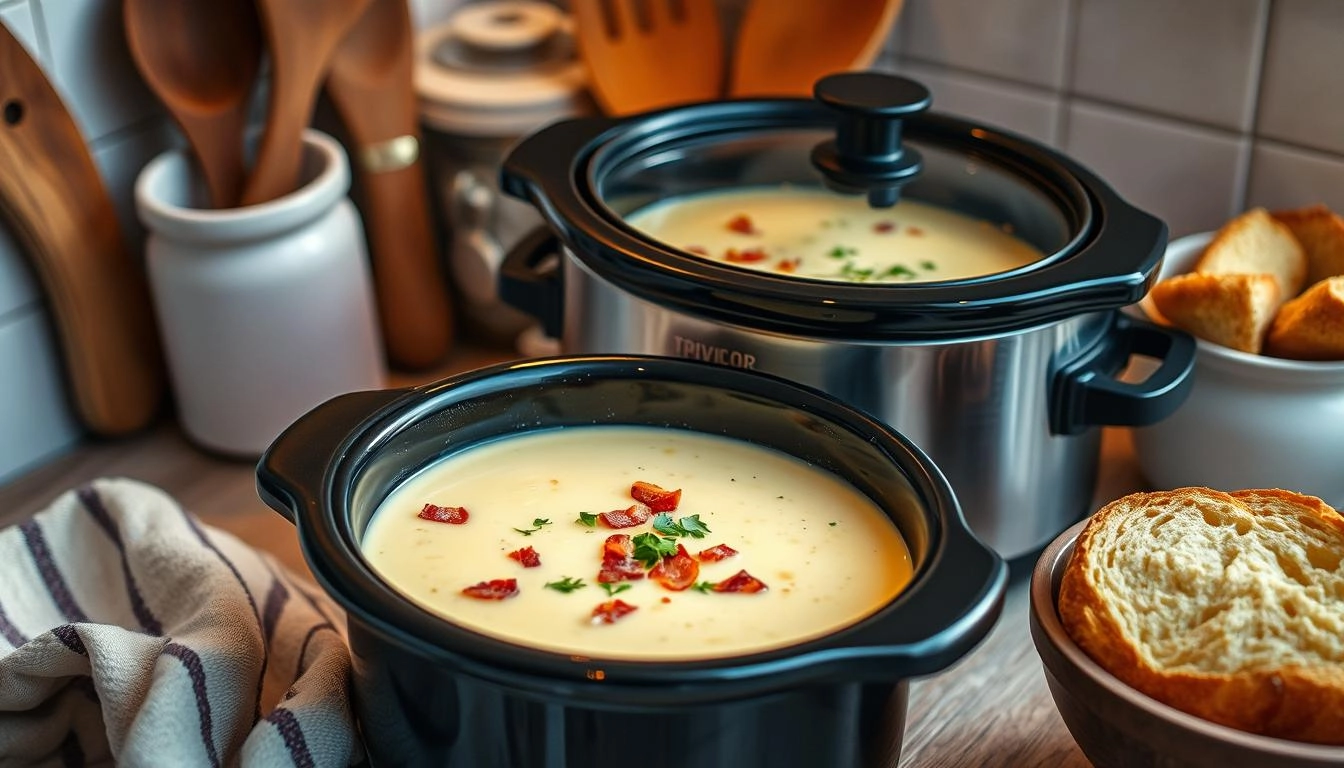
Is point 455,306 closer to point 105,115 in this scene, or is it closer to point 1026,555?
point 105,115

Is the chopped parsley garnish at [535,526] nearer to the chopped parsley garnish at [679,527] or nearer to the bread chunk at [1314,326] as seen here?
the chopped parsley garnish at [679,527]

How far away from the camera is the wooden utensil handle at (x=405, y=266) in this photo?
1245 mm

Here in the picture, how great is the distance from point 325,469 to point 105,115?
59 cm

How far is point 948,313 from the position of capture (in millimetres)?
792

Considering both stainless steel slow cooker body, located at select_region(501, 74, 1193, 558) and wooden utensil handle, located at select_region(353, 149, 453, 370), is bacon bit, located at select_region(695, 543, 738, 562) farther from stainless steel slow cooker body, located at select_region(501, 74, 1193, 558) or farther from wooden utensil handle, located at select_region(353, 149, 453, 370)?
wooden utensil handle, located at select_region(353, 149, 453, 370)

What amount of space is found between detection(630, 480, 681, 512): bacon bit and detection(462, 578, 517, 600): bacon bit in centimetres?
9

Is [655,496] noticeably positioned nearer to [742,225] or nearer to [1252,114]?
[742,225]

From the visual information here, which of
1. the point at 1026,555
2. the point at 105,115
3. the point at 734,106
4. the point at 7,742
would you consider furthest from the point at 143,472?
the point at 1026,555

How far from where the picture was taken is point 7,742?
2.58ft

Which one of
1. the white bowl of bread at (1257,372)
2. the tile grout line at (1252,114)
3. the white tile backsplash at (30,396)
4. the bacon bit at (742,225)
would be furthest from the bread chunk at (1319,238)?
the white tile backsplash at (30,396)

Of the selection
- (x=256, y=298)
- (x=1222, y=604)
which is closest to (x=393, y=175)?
(x=256, y=298)

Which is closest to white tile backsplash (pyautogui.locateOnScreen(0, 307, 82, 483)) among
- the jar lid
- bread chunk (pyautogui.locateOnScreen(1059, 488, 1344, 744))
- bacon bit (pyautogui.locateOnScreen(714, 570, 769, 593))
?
the jar lid

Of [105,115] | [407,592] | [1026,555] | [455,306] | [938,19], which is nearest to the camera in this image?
[407,592]

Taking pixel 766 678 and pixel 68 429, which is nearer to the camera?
pixel 766 678
